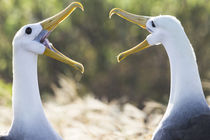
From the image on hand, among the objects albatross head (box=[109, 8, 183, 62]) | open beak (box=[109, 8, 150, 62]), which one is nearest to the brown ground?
open beak (box=[109, 8, 150, 62])

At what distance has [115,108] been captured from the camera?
23.9 ft

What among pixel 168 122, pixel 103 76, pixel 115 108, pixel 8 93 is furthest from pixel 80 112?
pixel 168 122

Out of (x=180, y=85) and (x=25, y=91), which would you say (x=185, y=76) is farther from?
(x=25, y=91)

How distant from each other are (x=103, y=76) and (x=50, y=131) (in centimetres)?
477

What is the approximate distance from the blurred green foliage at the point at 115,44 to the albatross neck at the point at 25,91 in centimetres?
411

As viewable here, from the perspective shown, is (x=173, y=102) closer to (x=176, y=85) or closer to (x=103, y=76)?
(x=176, y=85)

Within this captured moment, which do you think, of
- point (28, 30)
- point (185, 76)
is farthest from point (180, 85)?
point (28, 30)

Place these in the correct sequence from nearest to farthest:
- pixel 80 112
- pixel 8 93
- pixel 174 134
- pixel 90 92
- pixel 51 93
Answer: pixel 174 134
pixel 80 112
pixel 8 93
pixel 90 92
pixel 51 93

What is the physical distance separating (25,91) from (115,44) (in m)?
4.89

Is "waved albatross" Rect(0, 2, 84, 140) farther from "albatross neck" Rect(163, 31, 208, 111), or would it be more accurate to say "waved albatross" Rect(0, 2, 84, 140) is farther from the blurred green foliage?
the blurred green foliage

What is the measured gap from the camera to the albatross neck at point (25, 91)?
4.35 m

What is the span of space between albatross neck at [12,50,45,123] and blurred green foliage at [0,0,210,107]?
4.11 m

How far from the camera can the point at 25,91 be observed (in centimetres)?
437

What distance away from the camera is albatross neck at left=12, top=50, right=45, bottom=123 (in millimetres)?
4352
